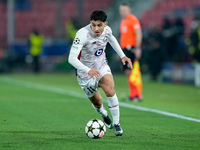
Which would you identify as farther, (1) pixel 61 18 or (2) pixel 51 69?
(1) pixel 61 18

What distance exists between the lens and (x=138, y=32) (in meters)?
13.6

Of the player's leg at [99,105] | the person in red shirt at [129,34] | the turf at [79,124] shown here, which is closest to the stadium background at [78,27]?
the person in red shirt at [129,34]

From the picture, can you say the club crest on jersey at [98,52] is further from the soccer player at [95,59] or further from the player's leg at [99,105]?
the player's leg at [99,105]

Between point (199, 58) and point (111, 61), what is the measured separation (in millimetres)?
7992

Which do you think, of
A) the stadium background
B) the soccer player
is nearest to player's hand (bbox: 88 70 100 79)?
the soccer player

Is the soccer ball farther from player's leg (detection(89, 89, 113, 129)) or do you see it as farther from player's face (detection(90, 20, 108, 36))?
player's face (detection(90, 20, 108, 36))

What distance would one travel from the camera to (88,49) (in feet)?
27.2

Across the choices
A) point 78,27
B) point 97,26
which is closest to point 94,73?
point 97,26

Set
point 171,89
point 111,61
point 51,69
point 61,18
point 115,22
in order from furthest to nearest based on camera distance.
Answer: point 61,18 → point 115,22 → point 51,69 → point 111,61 → point 171,89

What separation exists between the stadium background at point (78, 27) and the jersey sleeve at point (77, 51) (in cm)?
1198

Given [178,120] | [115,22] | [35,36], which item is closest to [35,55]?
[35,36]

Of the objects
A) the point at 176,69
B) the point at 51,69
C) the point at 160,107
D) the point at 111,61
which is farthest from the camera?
the point at 51,69

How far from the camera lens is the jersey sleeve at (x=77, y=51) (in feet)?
26.0

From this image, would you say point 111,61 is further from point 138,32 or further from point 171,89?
point 138,32
